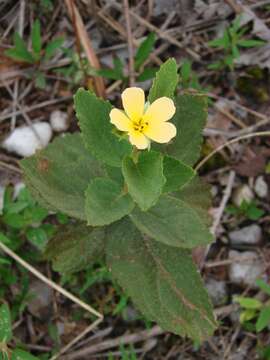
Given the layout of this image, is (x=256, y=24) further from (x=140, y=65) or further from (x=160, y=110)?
(x=160, y=110)

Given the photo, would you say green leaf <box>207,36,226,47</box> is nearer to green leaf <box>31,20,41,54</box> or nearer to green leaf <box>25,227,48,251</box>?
green leaf <box>31,20,41,54</box>

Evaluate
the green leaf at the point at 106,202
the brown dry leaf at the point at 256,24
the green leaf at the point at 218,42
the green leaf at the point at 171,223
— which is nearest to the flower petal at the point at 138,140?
the green leaf at the point at 106,202

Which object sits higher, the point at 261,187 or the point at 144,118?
the point at 144,118

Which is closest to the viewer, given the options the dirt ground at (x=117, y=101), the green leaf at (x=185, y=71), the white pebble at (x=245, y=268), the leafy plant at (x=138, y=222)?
the leafy plant at (x=138, y=222)

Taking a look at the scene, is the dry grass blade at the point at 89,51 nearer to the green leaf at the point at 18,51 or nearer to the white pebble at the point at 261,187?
the green leaf at the point at 18,51

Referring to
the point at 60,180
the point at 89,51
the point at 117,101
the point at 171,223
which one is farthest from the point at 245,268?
the point at 89,51

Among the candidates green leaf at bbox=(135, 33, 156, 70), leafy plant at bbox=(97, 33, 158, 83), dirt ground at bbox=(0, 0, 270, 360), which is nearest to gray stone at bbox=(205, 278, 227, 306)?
dirt ground at bbox=(0, 0, 270, 360)
